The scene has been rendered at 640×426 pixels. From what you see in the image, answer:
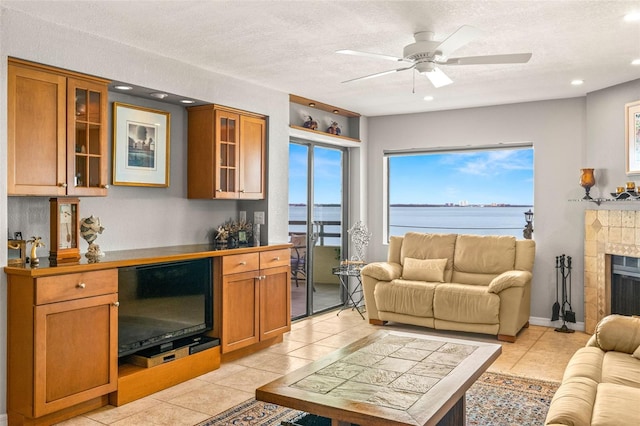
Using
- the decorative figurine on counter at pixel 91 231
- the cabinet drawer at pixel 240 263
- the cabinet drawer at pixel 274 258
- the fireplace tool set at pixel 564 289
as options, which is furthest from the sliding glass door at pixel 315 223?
the decorative figurine on counter at pixel 91 231

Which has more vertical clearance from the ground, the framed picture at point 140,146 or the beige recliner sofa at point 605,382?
the framed picture at point 140,146

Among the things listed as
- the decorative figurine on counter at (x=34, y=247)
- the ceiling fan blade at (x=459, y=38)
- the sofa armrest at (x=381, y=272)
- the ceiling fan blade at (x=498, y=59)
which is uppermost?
the ceiling fan blade at (x=459, y=38)

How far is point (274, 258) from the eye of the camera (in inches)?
204

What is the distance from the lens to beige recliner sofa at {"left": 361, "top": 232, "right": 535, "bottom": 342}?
541cm

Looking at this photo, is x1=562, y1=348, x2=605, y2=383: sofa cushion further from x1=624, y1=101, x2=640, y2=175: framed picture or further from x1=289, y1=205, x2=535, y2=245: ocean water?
x1=289, y1=205, x2=535, y2=245: ocean water

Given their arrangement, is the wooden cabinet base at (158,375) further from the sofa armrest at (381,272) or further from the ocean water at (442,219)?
the ocean water at (442,219)

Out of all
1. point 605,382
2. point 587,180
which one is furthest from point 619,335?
point 587,180

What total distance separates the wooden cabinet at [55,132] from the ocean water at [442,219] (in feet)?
9.57

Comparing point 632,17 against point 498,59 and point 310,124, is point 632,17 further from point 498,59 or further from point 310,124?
point 310,124

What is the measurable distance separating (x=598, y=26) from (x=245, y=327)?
3641 mm

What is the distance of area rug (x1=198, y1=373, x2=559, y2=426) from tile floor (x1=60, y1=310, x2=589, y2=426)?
0.16m

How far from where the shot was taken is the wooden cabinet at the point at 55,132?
3.36m

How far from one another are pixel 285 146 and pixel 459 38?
2.90m

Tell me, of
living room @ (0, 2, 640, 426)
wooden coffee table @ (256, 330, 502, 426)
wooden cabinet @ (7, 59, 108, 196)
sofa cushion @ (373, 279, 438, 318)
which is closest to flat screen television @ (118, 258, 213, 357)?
living room @ (0, 2, 640, 426)
